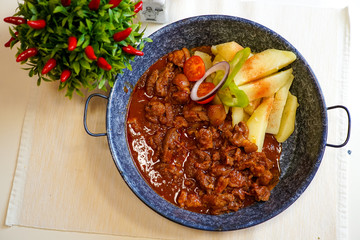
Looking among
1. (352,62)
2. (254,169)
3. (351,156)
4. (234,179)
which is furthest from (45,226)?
(352,62)

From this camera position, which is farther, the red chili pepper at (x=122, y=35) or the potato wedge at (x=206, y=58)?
the potato wedge at (x=206, y=58)

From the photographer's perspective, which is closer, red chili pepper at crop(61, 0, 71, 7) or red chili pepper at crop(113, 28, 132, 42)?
red chili pepper at crop(61, 0, 71, 7)

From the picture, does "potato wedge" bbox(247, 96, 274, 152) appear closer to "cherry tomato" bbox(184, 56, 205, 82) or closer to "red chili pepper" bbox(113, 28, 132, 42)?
"cherry tomato" bbox(184, 56, 205, 82)

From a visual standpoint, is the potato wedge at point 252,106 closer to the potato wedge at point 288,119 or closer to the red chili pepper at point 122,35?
the potato wedge at point 288,119

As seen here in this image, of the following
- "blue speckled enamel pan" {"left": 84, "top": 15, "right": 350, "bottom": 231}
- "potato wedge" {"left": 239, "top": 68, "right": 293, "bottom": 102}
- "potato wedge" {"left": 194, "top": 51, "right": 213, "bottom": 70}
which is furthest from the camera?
"potato wedge" {"left": 194, "top": 51, "right": 213, "bottom": 70}

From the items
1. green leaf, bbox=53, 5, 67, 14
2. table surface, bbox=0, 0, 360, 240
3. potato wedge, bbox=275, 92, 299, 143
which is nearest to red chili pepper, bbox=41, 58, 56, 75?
green leaf, bbox=53, 5, 67, 14

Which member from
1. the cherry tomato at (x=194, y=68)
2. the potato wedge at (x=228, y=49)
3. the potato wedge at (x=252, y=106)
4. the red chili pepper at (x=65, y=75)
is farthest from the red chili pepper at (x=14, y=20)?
the potato wedge at (x=252, y=106)
